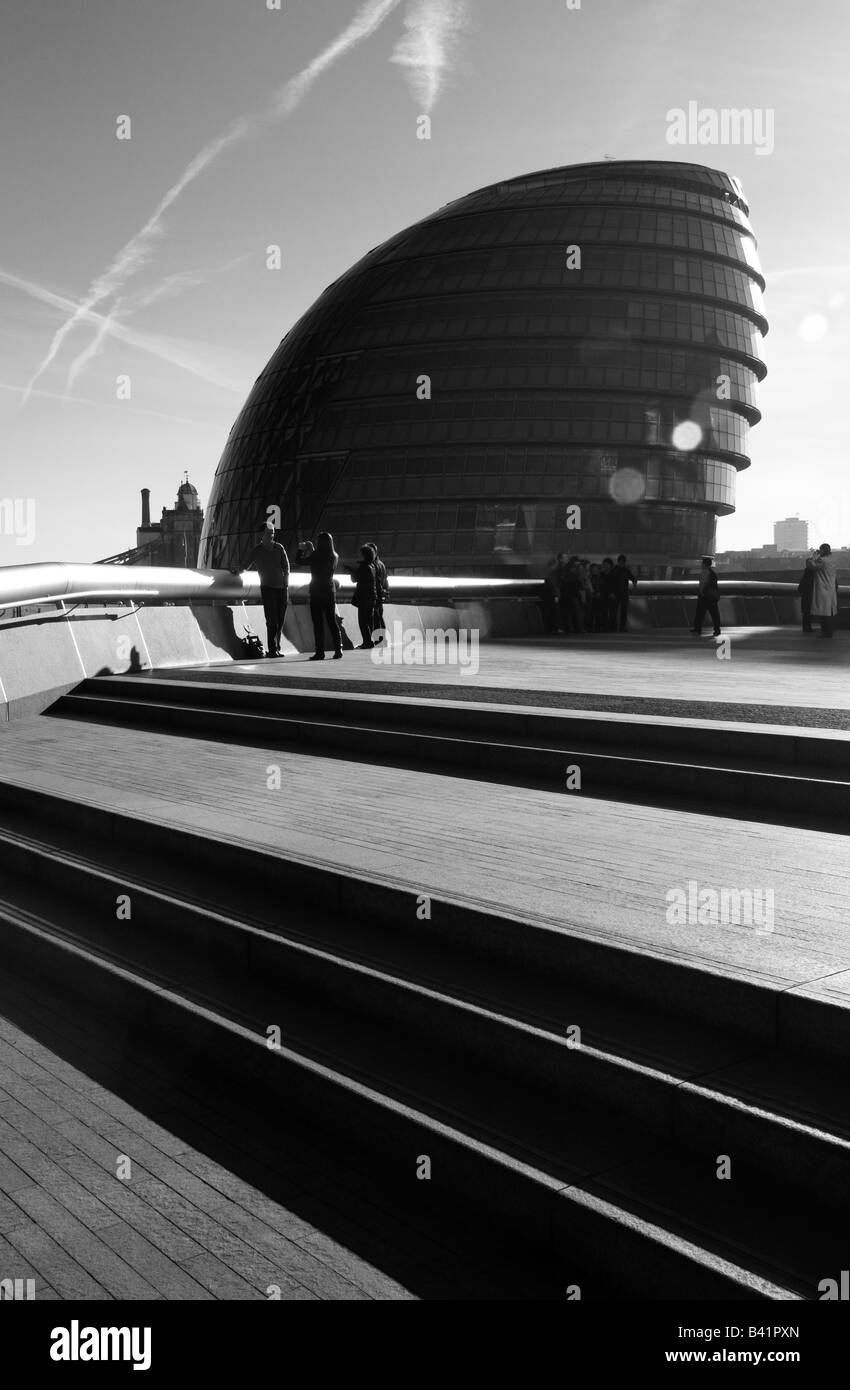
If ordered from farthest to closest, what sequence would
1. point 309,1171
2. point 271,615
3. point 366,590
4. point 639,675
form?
point 366,590 → point 271,615 → point 639,675 → point 309,1171

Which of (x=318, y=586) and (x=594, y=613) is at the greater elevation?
(x=318, y=586)

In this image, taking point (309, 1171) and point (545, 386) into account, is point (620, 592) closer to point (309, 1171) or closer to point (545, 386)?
point (309, 1171)

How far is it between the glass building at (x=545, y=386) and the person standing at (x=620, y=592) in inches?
1582

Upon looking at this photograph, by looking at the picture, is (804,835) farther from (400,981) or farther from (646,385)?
(646,385)

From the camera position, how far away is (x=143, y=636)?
16.9 m

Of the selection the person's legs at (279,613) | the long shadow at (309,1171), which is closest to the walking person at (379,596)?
A: the person's legs at (279,613)

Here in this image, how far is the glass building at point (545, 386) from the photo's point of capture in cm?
7281

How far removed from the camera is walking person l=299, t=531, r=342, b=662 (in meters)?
16.1

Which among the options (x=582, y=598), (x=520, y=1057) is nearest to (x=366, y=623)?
(x=582, y=598)

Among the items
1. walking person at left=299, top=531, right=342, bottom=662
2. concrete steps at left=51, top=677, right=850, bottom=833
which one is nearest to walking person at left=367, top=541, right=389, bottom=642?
walking person at left=299, top=531, right=342, bottom=662

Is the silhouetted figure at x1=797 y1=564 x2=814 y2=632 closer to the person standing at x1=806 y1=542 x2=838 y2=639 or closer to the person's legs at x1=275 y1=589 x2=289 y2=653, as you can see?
the person standing at x1=806 y1=542 x2=838 y2=639

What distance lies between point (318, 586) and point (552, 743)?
803cm

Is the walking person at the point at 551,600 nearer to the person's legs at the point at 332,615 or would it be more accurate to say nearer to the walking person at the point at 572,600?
the walking person at the point at 572,600

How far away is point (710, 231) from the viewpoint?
77.1 metres
